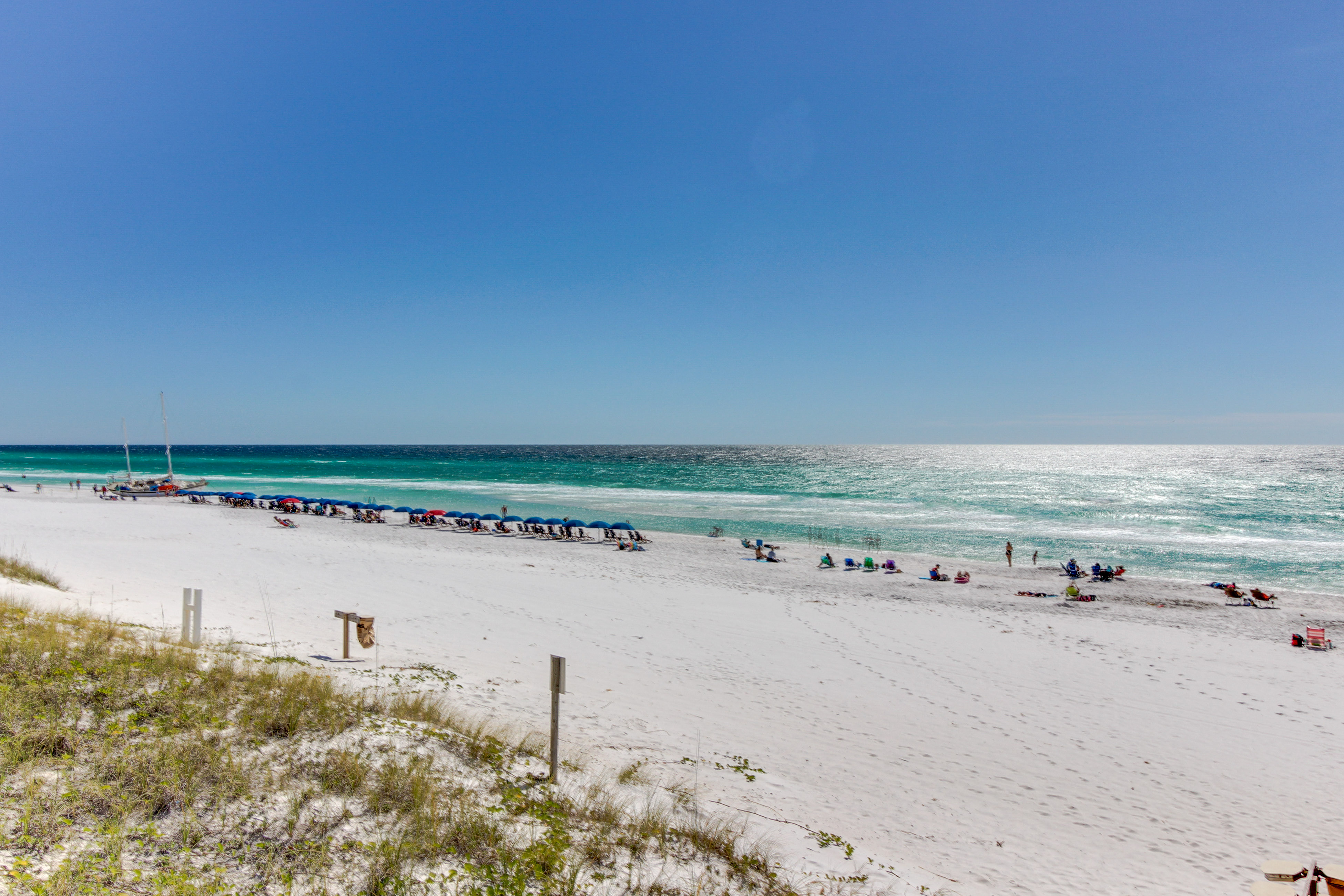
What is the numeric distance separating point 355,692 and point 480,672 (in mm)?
3196

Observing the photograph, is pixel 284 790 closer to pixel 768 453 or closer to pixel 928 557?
pixel 928 557

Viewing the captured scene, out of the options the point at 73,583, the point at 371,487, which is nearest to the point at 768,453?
the point at 371,487

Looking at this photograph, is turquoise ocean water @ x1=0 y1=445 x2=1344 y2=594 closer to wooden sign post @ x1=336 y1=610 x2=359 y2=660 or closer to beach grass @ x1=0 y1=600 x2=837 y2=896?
wooden sign post @ x1=336 y1=610 x2=359 y2=660

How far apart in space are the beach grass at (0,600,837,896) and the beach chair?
17489 millimetres

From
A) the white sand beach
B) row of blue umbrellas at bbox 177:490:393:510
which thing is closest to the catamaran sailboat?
row of blue umbrellas at bbox 177:490:393:510

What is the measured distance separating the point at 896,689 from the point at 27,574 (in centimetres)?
1821

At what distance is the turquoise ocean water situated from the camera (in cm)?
3052

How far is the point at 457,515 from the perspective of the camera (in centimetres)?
3456

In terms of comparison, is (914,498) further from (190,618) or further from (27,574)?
(27,574)

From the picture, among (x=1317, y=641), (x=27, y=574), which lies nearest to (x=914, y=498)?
(x=1317, y=641)

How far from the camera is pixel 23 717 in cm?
493

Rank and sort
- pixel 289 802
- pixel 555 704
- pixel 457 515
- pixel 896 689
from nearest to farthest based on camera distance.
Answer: pixel 289 802, pixel 555 704, pixel 896 689, pixel 457 515

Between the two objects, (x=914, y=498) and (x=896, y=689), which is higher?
(x=896, y=689)

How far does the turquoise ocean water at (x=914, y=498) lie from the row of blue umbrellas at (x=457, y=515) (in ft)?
19.4
